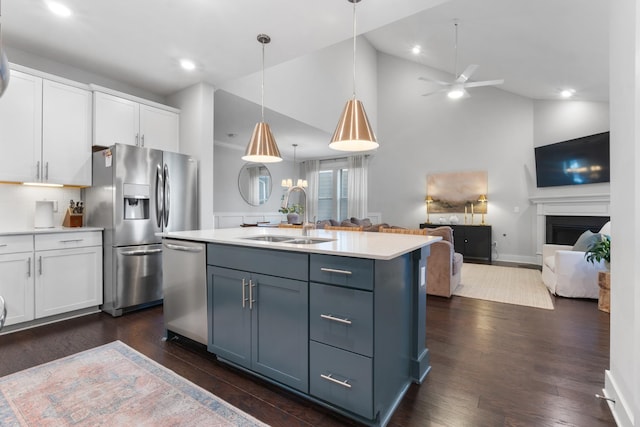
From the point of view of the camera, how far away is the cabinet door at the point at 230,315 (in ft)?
6.63

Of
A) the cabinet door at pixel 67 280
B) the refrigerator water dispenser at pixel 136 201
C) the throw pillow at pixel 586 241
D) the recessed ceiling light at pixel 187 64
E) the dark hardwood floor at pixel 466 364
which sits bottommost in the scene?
the dark hardwood floor at pixel 466 364

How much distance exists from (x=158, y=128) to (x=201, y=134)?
557 millimetres

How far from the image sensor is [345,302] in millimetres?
1592

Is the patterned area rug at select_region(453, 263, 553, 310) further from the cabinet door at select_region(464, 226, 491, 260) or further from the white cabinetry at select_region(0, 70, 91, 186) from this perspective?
the white cabinetry at select_region(0, 70, 91, 186)

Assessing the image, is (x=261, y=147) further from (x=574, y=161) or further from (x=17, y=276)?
(x=574, y=161)

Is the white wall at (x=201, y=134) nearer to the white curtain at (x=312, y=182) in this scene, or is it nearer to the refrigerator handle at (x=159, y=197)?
the refrigerator handle at (x=159, y=197)

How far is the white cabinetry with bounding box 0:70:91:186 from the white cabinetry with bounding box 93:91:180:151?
0.12 meters

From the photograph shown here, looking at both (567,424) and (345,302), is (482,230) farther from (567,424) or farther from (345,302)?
(345,302)

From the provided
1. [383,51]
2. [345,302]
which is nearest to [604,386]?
[345,302]

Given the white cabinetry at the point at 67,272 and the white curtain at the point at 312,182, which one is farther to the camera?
Answer: the white curtain at the point at 312,182

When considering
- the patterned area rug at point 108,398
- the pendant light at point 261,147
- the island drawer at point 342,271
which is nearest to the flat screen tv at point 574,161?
the pendant light at point 261,147

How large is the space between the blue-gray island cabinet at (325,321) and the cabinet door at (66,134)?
2.25 m

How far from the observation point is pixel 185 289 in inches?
96.1

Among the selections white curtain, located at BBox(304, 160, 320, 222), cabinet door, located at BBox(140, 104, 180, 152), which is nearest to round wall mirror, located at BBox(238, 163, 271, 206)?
white curtain, located at BBox(304, 160, 320, 222)
